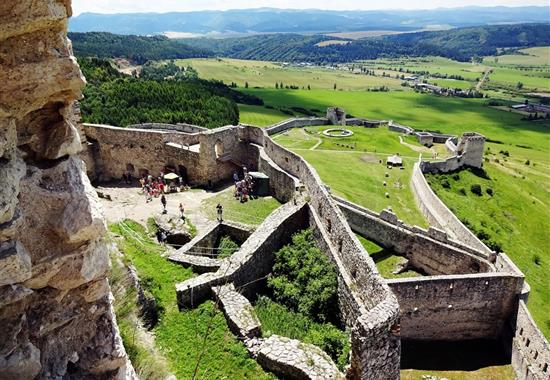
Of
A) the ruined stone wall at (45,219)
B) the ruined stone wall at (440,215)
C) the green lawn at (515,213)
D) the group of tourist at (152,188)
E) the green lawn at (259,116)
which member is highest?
the ruined stone wall at (45,219)

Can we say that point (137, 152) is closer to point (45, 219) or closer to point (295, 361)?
point (295, 361)

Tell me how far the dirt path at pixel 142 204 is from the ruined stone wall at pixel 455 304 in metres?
11.1

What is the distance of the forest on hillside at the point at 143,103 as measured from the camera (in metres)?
48.6

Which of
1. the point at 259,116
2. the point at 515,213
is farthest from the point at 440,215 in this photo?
the point at 259,116

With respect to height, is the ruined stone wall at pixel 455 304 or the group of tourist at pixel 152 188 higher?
the group of tourist at pixel 152 188

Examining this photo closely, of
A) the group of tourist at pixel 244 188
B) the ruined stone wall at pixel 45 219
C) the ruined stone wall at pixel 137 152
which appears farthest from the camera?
the ruined stone wall at pixel 137 152

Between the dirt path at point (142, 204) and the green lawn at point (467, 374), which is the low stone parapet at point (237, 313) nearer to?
the dirt path at point (142, 204)

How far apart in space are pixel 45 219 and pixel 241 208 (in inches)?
837

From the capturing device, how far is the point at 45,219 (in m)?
4.86

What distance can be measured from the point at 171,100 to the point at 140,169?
2909 centimetres

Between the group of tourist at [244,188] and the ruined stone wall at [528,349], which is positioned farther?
the group of tourist at [244,188]

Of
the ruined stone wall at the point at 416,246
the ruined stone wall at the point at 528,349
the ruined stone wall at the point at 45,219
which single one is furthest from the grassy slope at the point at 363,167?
the ruined stone wall at the point at 45,219

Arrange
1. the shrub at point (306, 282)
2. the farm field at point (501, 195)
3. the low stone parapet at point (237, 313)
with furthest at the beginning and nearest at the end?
the farm field at point (501, 195)
the shrub at point (306, 282)
the low stone parapet at point (237, 313)

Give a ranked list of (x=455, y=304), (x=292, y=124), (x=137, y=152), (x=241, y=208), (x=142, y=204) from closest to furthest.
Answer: (x=455, y=304), (x=142, y=204), (x=241, y=208), (x=137, y=152), (x=292, y=124)
